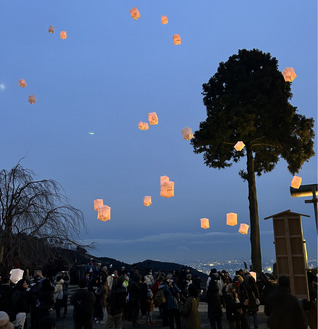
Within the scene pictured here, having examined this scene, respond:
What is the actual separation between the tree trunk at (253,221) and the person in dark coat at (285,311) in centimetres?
1420

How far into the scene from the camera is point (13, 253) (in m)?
13.6

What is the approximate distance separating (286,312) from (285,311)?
22 mm

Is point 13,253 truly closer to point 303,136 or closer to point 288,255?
point 288,255

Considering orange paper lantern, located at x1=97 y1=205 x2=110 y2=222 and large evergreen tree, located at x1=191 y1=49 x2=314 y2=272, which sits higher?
large evergreen tree, located at x1=191 y1=49 x2=314 y2=272

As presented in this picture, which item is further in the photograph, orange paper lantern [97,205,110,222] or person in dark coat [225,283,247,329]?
orange paper lantern [97,205,110,222]

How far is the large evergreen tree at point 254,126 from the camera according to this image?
69.8 feet

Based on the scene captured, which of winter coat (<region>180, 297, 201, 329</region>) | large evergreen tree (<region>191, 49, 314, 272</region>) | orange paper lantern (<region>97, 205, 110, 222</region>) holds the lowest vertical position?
winter coat (<region>180, 297, 201, 329</region>)

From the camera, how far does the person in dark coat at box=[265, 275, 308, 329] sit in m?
6.05

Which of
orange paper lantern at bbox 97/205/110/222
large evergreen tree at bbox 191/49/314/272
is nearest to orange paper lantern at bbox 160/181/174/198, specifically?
orange paper lantern at bbox 97/205/110/222

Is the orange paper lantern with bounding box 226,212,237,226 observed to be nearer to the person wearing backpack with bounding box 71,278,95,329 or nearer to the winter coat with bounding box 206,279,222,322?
the winter coat with bounding box 206,279,222,322

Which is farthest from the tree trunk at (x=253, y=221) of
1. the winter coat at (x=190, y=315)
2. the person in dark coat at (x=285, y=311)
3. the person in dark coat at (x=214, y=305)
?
the person in dark coat at (x=285, y=311)

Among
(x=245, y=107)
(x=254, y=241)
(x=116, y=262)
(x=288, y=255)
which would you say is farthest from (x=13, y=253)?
(x=116, y=262)

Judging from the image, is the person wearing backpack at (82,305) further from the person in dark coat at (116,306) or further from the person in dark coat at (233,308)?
the person in dark coat at (233,308)

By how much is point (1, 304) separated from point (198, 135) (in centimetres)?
1614
